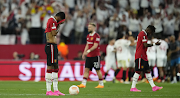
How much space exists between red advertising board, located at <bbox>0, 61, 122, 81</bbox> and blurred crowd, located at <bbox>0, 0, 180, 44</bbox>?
174 cm

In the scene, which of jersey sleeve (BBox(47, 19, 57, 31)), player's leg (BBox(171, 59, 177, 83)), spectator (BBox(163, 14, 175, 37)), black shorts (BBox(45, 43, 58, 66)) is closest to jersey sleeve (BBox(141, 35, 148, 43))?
black shorts (BBox(45, 43, 58, 66))

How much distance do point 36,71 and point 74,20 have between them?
160 inches

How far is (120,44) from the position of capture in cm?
1619

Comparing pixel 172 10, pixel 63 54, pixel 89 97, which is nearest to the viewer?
pixel 89 97

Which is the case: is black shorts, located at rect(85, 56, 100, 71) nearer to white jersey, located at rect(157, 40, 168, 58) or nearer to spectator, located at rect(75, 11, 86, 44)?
white jersey, located at rect(157, 40, 168, 58)

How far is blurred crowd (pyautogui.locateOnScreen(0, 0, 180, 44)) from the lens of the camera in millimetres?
19844

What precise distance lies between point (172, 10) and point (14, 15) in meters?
10.5

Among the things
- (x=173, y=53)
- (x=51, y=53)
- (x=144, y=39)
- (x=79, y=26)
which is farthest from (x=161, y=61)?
(x=51, y=53)

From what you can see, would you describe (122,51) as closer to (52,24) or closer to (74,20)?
(74,20)

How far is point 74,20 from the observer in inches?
802

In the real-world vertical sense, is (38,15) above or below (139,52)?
above

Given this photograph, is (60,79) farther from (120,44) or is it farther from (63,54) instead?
(120,44)

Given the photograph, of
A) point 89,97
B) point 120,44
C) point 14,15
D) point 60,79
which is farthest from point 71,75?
point 89,97

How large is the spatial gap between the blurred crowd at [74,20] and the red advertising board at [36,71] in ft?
5.72
